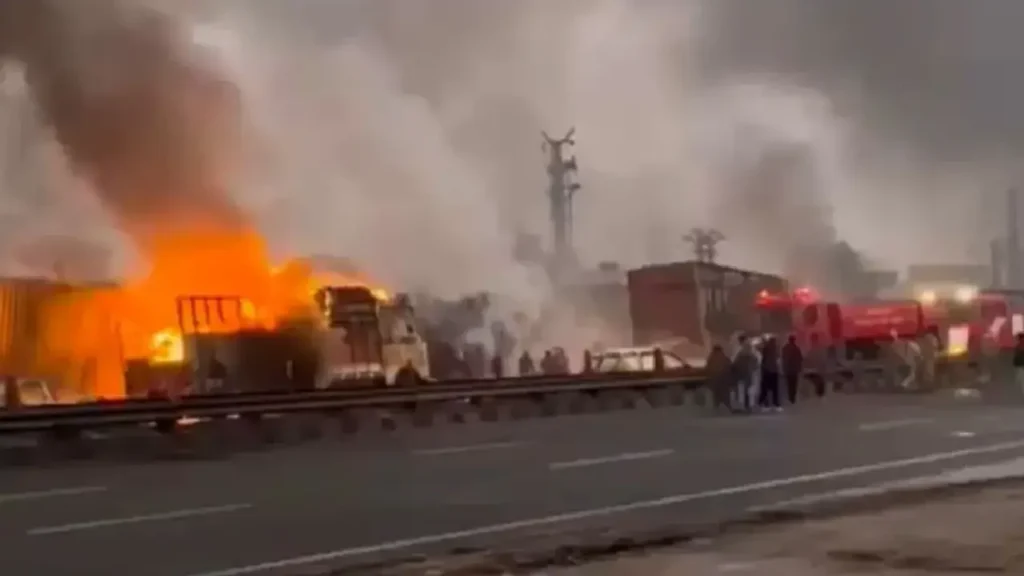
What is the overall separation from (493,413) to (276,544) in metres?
12.4

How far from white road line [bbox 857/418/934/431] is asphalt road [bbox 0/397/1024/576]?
2.7 inches

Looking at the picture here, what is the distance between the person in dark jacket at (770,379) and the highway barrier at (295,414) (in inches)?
39.8

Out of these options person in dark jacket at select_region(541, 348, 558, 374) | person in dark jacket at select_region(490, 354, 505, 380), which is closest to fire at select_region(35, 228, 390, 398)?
person in dark jacket at select_region(490, 354, 505, 380)

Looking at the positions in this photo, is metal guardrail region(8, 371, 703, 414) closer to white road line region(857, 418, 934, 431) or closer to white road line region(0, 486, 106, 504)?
white road line region(0, 486, 106, 504)

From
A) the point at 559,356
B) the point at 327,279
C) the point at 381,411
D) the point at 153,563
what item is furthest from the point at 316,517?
the point at 559,356

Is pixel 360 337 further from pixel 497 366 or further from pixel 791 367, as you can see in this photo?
pixel 791 367

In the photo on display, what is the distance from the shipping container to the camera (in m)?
36.8

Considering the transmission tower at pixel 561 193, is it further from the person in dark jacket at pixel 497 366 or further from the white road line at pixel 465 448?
the white road line at pixel 465 448

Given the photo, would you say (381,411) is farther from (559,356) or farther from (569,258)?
(569,258)

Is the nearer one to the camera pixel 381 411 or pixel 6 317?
pixel 381 411

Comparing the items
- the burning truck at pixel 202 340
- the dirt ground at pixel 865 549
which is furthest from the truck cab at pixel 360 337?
the dirt ground at pixel 865 549

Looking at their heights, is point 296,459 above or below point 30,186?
below

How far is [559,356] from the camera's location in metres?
35.9

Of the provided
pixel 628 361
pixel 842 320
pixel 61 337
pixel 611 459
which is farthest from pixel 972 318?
pixel 611 459
